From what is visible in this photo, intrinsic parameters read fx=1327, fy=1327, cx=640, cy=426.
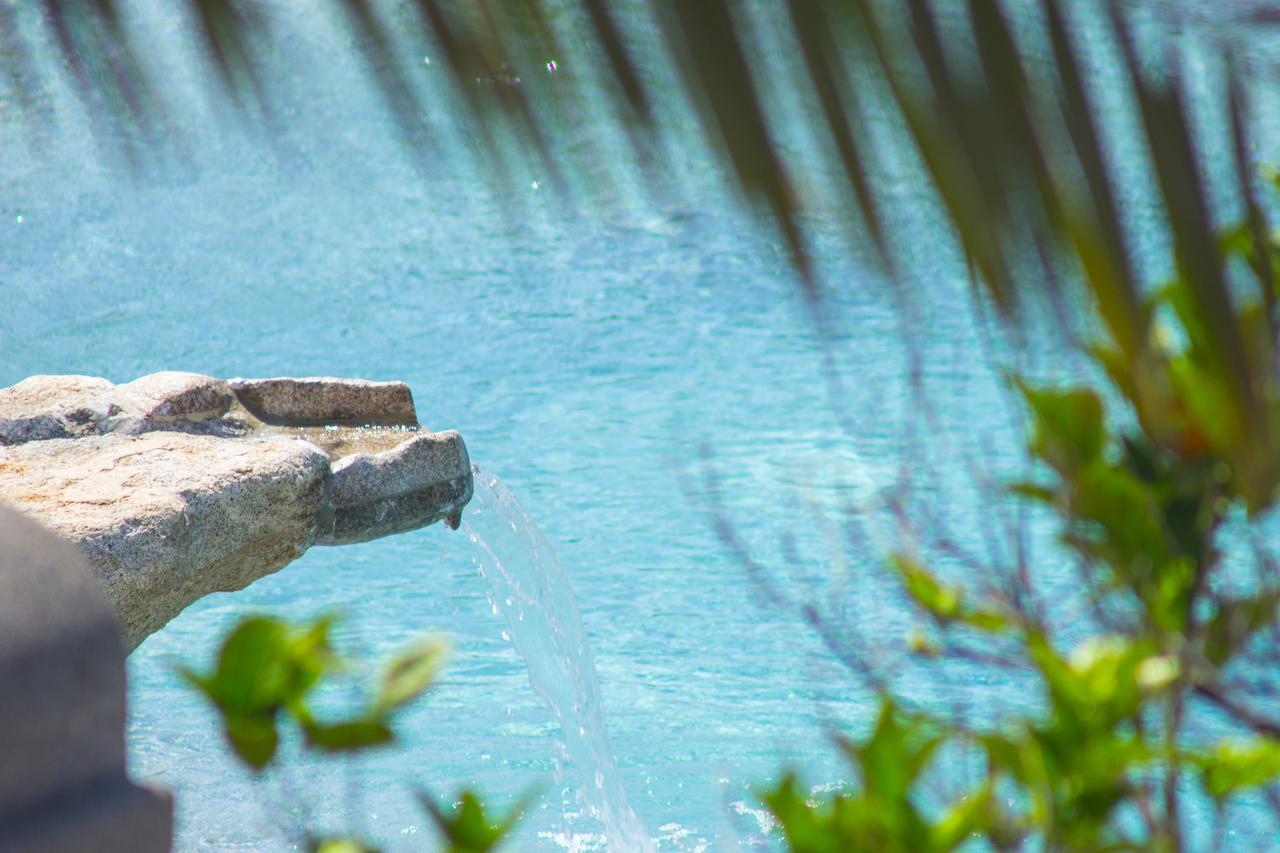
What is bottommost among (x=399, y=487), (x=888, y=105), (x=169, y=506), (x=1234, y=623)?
(x=399, y=487)

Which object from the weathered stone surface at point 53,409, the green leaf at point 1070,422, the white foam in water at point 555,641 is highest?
the green leaf at point 1070,422

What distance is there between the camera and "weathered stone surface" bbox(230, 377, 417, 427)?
454 cm

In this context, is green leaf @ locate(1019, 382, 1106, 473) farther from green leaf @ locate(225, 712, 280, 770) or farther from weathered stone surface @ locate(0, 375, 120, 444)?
weathered stone surface @ locate(0, 375, 120, 444)

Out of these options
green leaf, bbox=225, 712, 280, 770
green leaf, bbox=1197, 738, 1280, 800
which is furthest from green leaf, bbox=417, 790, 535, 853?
green leaf, bbox=1197, 738, 1280, 800

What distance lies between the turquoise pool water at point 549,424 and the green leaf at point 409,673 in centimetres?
29

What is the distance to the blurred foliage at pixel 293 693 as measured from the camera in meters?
0.87

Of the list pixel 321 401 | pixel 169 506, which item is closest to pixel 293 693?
pixel 169 506

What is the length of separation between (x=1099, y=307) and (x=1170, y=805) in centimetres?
87

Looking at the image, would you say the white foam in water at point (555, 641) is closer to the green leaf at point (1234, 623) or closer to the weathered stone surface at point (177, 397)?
the weathered stone surface at point (177, 397)

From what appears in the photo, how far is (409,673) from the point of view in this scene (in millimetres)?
883

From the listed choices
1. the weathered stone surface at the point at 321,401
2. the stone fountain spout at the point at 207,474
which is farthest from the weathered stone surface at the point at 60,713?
the weathered stone surface at the point at 321,401

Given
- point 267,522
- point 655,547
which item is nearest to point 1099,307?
point 267,522

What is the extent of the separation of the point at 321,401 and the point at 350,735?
3833 millimetres

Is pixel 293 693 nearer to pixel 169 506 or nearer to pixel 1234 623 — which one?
pixel 1234 623
